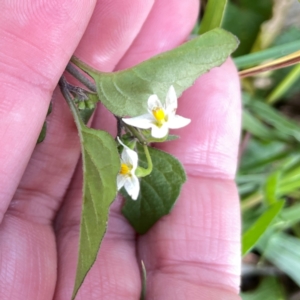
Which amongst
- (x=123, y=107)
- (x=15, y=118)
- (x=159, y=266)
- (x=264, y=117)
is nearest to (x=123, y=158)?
(x=123, y=107)

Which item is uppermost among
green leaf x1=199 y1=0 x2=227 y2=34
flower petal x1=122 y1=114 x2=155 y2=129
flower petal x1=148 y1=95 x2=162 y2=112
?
green leaf x1=199 y1=0 x2=227 y2=34

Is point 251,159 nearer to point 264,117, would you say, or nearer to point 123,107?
point 264,117

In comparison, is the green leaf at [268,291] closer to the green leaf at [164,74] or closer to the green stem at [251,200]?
the green stem at [251,200]

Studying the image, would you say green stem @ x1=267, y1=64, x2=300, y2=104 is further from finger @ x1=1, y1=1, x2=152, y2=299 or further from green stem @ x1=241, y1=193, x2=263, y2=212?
finger @ x1=1, y1=1, x2=152, y2=299

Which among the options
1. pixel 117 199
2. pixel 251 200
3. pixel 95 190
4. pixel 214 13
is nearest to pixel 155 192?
pixel 117 199

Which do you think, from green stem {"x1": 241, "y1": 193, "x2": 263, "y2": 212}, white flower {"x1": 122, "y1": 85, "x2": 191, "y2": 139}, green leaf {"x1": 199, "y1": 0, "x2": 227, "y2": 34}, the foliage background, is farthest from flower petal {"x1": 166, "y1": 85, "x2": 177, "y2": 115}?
green stem {"x1": 241, "y1": 193, "x2": 263, "y2": 212}

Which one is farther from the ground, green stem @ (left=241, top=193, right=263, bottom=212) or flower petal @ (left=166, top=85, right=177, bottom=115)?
green stem @ (left=241, top=193, right=263, bottom=212)
